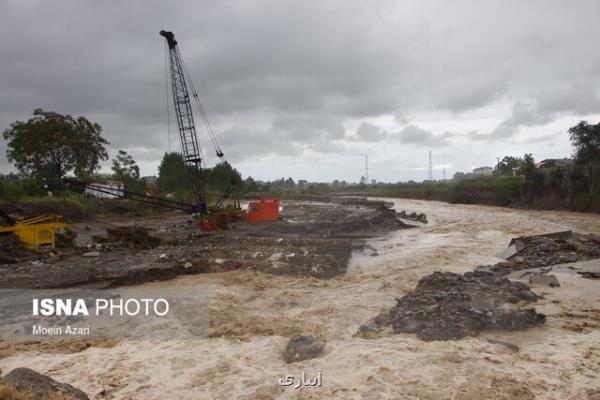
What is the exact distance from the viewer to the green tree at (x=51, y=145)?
36438 mm

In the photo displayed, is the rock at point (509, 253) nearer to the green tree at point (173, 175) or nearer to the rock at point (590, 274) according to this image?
the rock at point (590, 274)

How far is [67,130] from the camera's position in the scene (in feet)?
125

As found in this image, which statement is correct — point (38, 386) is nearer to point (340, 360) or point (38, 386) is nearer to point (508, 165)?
point (340, 360)

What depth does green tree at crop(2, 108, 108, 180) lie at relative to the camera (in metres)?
36.4

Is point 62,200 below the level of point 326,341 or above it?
above

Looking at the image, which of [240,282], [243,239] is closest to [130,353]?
[240,282]

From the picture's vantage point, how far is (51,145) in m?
37.1

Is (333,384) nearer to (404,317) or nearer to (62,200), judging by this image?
(404,317)

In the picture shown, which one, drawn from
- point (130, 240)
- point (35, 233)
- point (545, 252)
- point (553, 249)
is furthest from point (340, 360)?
point (130, 240)

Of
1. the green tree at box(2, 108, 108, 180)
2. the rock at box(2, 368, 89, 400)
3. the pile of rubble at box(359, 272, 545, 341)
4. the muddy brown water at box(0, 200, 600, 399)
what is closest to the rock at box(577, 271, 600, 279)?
the muddy brown water at box(0, 200, 600, 399)

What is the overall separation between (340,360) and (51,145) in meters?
40.5

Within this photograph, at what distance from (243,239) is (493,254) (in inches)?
517

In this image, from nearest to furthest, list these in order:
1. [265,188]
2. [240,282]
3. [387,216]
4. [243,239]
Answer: [240,282] < [243,239] < [387,216] < [265,188]

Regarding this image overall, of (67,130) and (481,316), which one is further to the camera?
(67,130)
